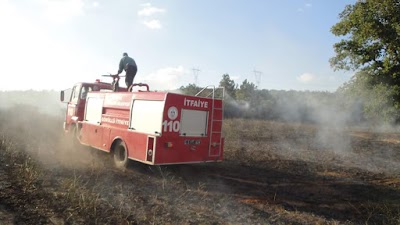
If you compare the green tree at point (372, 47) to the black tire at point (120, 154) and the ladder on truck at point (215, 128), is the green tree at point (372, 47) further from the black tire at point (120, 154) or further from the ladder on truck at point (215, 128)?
Result: the black tire at point (120, 154)

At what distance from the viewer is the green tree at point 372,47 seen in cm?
884

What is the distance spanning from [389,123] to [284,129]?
44.2 ft

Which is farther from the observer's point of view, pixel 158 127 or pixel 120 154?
pixel 120 154

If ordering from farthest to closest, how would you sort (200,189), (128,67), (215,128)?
(128,67), (215,128), (200,189)

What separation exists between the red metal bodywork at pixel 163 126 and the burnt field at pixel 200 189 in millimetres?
631

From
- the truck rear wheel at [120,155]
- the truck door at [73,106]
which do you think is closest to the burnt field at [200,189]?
the truck rear wheel at [120,155]

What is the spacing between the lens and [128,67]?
11.8 metres

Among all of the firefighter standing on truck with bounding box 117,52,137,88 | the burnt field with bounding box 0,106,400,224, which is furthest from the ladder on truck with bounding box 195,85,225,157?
the firefighter standing on truck with bounding box 117,52,137,88

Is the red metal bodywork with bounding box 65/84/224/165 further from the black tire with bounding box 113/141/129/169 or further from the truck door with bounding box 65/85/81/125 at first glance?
the truck door with bounding box 65/85/81/125

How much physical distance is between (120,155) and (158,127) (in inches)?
80.5

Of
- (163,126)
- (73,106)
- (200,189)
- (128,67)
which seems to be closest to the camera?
(200,189)

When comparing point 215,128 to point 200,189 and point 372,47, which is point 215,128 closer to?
point 200,189

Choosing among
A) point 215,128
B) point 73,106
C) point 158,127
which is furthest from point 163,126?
point 73,106

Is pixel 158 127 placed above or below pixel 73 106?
below
